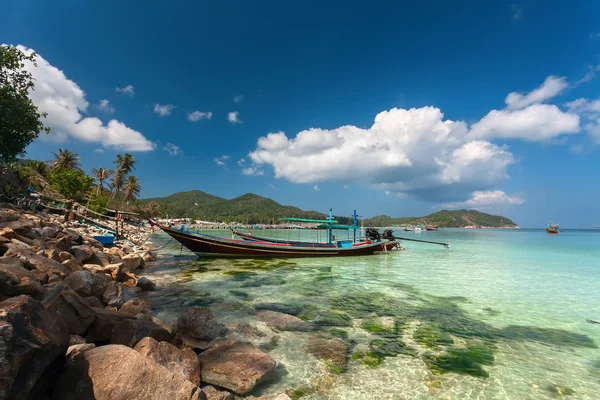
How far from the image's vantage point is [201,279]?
1418 cm

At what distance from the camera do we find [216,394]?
14.1 ft

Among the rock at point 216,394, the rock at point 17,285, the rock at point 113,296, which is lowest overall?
the rock at point 216,394

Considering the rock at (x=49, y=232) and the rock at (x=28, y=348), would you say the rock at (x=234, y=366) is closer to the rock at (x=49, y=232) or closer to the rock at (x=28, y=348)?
the rock at (x=28, y=348)

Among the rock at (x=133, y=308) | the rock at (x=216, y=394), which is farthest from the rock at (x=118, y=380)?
the rock at (x=133, y=308)

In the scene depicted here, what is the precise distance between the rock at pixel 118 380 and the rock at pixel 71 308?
52.7 inches

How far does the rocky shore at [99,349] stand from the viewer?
3.02 m

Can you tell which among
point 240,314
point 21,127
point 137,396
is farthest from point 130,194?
point 137,396

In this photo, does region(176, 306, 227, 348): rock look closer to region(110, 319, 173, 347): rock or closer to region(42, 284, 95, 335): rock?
region(110, 319, 173, 347): rock

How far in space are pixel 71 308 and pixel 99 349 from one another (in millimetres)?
1571

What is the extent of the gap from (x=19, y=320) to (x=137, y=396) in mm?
1595

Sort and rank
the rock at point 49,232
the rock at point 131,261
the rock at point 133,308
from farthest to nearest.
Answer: the rock at point 131,261, the rock at point 49,232, the rock at point 133,308

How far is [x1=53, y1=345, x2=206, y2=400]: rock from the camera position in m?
3.31

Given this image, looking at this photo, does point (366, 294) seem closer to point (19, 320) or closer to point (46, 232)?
point (19, 320)

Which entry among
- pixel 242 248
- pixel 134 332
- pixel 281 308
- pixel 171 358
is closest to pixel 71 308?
pixel 134 332
